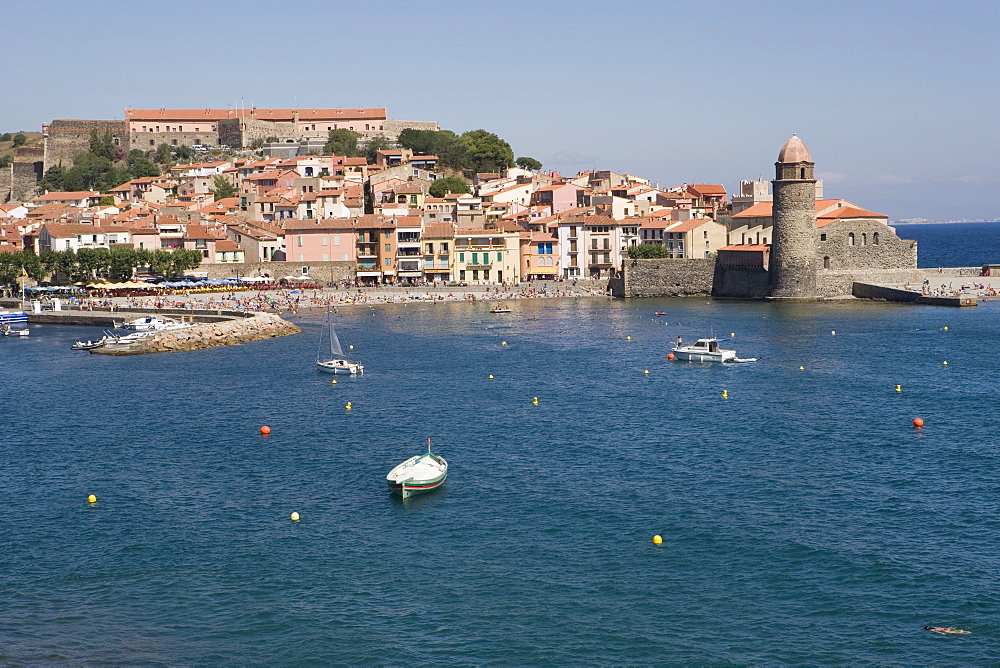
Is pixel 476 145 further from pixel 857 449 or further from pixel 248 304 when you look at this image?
pixel 857 449

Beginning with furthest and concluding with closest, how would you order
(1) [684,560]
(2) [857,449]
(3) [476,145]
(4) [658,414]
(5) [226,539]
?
(3) [476,145]
(4) [658,414]
(2) [857,449]
(5) [226,539]
(1) [684,560]

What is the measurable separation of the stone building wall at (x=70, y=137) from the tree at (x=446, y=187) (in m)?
52.2

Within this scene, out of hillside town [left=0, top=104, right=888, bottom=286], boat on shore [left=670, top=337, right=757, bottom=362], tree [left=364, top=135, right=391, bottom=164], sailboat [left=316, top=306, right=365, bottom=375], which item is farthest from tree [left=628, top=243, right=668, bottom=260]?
tree [left=364, top=135, right=391, bottom=164]

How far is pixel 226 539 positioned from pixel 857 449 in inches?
698

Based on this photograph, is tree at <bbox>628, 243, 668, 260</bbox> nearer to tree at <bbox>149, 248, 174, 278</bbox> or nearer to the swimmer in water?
tree at <bbox>149, 248, 174, 278</bbox>

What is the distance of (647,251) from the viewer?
83.4 meters

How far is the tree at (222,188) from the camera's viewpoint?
112438 millimetres

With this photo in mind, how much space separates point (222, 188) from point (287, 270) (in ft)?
110

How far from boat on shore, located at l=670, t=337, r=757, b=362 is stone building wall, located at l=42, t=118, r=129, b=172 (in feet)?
360

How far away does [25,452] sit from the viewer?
102ft

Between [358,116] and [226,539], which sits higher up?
[358,116]

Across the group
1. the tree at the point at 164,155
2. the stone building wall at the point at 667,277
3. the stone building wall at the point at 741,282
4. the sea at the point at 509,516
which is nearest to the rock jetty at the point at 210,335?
the sea at the point at 509,516

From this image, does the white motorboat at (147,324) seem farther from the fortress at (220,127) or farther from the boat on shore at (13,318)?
the fortress at (220,127)

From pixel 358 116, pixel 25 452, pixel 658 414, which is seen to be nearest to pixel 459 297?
pixel 658 414
